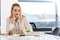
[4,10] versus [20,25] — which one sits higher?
[4,10]

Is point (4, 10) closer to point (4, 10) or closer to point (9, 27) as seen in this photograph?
point (4, 10)

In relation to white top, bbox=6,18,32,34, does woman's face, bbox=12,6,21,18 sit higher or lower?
higher

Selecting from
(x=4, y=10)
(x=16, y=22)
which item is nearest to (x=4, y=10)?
(x=4, y=10)

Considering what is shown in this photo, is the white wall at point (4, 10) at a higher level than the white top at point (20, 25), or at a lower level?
higher

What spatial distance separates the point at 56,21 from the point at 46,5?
141 mm

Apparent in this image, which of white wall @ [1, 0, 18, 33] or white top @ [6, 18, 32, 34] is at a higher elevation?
white wall @ [1, 0, 18, 33]

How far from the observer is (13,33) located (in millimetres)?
962

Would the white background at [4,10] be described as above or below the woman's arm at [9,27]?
above

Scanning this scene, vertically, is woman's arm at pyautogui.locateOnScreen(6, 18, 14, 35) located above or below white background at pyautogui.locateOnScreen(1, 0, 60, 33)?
below

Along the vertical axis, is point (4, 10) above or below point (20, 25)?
above

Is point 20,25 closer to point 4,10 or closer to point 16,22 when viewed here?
point 16,22

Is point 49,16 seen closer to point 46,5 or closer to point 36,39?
point 46,5

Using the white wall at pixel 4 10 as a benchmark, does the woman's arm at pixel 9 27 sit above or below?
below

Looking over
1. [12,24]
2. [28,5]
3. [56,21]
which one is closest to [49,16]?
[56,21]
